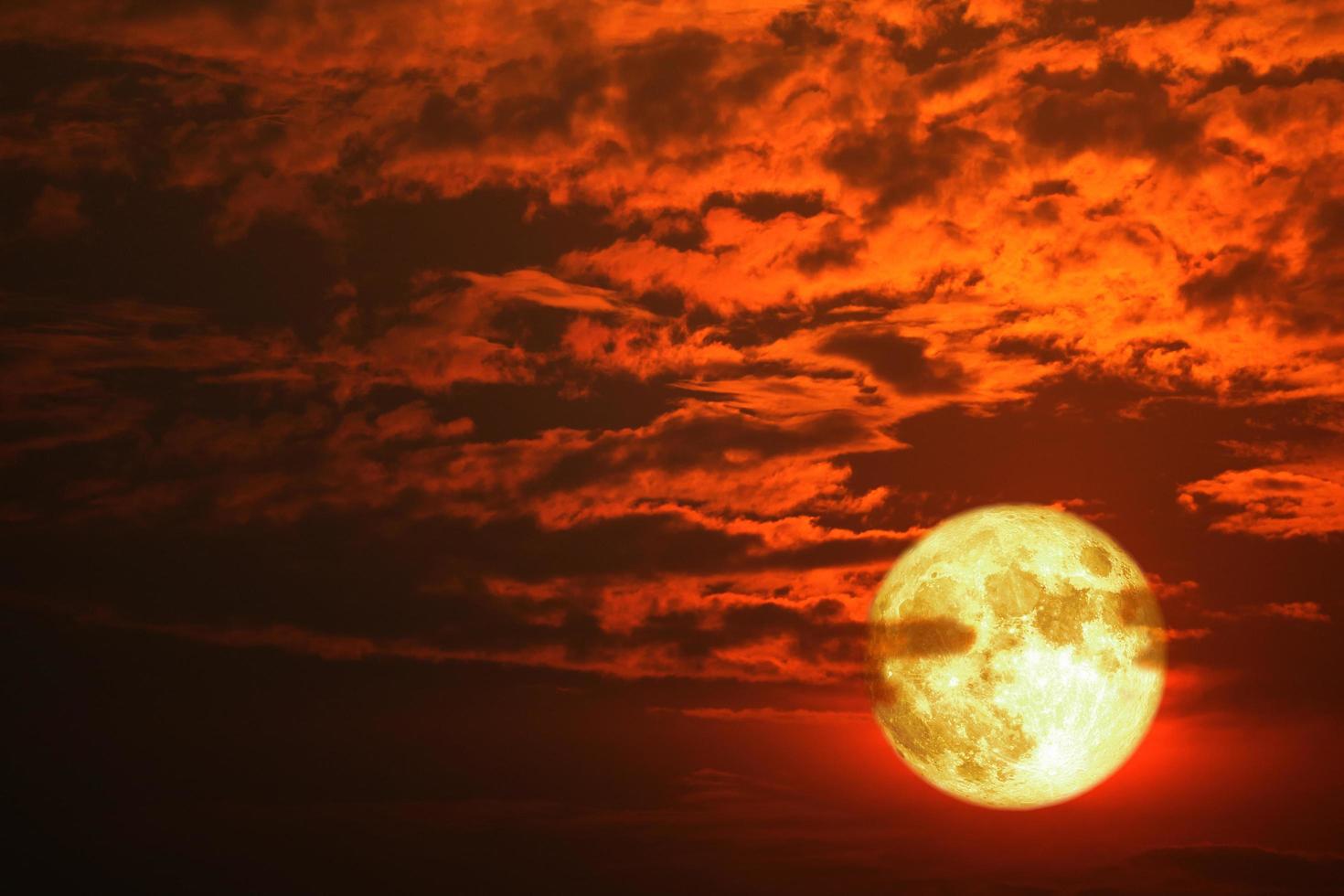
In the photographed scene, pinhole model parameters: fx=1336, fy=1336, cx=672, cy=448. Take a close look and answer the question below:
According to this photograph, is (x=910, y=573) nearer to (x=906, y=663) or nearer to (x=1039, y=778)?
(x=906, y=663)

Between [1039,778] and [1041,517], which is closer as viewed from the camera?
[1039,778]

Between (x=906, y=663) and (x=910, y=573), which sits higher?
(x=910, y=573)

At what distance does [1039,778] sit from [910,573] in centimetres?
1108

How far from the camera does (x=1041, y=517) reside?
217 ft

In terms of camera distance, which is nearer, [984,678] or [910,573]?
[984,678]

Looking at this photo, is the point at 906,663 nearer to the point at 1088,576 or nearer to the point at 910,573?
the point at 910,573

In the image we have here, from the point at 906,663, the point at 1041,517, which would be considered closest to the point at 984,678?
the point at 906,663

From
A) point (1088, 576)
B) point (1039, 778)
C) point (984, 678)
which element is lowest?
point (1039, 778)

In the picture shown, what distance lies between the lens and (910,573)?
6488cm

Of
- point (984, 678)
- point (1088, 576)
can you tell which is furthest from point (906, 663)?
point (1088, 576)

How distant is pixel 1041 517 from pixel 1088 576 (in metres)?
4.26

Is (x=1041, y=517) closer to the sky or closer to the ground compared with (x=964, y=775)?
closer to the sky

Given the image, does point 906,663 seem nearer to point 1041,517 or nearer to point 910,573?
point 910,573

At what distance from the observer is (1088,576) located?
63188mm
